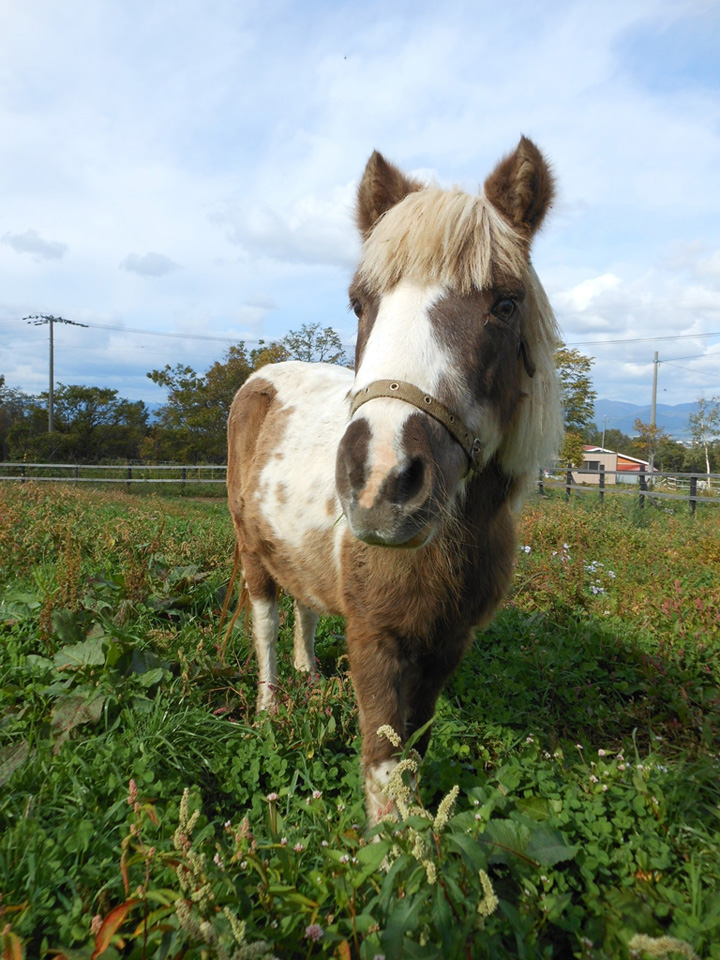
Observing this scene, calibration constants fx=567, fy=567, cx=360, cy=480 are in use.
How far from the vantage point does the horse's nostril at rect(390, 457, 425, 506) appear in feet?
5.00

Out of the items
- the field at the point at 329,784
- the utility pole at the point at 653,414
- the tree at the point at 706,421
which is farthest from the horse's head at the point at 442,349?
the tree at the point at 706,421

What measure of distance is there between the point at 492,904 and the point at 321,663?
10.4 feet

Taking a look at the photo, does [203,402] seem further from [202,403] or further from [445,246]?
[445,246]

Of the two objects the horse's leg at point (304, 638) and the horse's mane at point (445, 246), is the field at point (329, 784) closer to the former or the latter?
the horse's leg at point (304, 638)

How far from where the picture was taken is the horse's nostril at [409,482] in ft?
5.00

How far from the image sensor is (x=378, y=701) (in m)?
2.18

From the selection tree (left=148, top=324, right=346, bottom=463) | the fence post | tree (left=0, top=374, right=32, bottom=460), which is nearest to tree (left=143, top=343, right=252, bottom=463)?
tree (left=148, top=324, right=346, bottom=463)

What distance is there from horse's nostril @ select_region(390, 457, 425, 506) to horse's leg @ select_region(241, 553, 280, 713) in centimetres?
224

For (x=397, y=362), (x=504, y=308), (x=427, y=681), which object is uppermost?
(x=504, y=308)

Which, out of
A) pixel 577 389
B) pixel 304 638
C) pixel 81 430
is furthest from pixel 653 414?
pixel 304 638

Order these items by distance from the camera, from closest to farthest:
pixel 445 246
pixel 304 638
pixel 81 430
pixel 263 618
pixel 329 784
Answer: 1. pixel 445 246
2. pixel 329 784
3. pixel 263 618
4. pixel 304 638
5. pixel 81 430

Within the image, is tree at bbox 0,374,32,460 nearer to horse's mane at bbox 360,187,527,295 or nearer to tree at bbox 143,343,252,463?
tree at bbox 143,343,252,463

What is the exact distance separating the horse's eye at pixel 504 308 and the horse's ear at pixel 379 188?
28.3 inches

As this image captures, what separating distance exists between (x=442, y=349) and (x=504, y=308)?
→ 358mm
